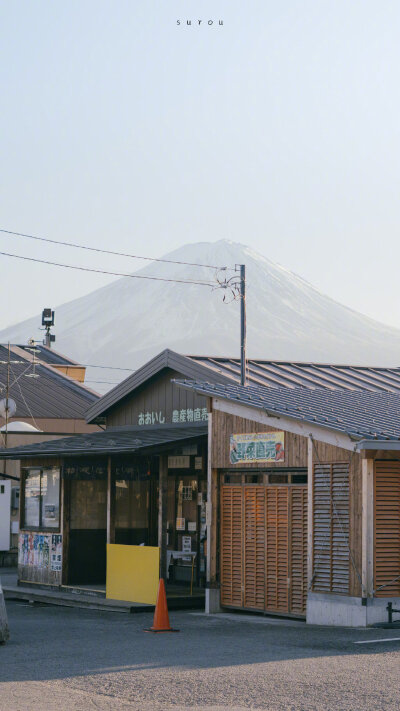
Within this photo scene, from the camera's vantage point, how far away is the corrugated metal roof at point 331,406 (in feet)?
56.2

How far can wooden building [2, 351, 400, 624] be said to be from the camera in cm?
1709

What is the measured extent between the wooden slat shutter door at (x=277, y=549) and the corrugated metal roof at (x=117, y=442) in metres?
2.64

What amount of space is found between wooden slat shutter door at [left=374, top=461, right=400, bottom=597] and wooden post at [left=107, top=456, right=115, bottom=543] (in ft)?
25.6

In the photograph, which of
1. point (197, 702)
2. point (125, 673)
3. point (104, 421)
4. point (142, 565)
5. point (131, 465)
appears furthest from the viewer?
point (104, 421)

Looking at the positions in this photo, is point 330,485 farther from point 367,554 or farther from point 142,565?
point 142,565

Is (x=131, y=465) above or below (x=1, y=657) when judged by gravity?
above

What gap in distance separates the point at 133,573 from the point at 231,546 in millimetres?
2310

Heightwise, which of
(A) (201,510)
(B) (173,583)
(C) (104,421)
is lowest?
(B) (173,583)

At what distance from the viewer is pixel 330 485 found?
688 inches

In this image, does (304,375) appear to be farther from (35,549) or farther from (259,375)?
(35,549)

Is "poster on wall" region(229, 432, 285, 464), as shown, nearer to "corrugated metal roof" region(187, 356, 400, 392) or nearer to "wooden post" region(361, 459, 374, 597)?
"wooden post" region(361, 459, 374, 597)

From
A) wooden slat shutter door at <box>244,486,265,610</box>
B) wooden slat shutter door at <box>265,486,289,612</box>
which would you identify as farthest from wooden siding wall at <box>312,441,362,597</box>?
wooden slat shutter door at <box>244,486,265,610</box>

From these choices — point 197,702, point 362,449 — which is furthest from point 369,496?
point 197,702

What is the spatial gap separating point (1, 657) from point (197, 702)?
3.85 meters
